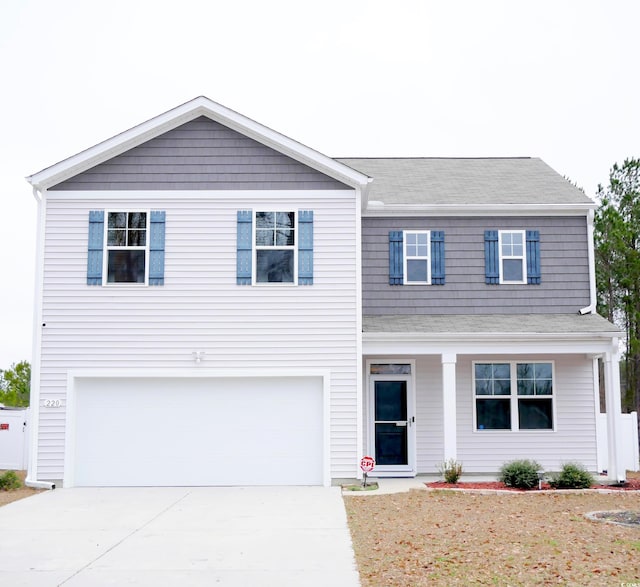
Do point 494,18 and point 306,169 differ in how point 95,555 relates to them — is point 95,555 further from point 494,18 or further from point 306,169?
point 494,18

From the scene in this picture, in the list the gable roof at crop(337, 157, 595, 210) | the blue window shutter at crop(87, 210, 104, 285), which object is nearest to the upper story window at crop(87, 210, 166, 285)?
the blue window shutter at crop(87, 210, 104, 285)

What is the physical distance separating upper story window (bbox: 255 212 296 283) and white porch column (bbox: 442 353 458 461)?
3334 mm

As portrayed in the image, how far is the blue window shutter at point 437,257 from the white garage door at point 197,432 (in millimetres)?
3796

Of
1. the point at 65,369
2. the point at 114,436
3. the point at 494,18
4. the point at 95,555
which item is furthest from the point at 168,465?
the point at 494,18

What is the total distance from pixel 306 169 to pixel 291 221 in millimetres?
1033

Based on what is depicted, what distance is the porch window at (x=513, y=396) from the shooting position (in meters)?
16.2

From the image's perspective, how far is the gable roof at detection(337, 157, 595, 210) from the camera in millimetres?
16797

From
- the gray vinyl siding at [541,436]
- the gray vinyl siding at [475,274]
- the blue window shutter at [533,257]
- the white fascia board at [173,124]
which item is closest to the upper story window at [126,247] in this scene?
the white fascia board at [173,124]

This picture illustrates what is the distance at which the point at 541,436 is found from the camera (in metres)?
16.2

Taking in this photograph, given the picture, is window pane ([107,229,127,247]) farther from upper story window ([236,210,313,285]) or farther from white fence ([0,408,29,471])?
Result: white fence ([0,408,29,471])

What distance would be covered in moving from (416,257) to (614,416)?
5.01 m

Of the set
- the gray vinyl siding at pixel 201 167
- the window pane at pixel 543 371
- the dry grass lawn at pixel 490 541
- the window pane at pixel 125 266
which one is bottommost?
the dry grass lawn at pixel 490 541

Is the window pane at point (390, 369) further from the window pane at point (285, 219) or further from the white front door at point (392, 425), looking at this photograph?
the window pane at point (285, 219)

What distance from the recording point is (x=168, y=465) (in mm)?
14516
